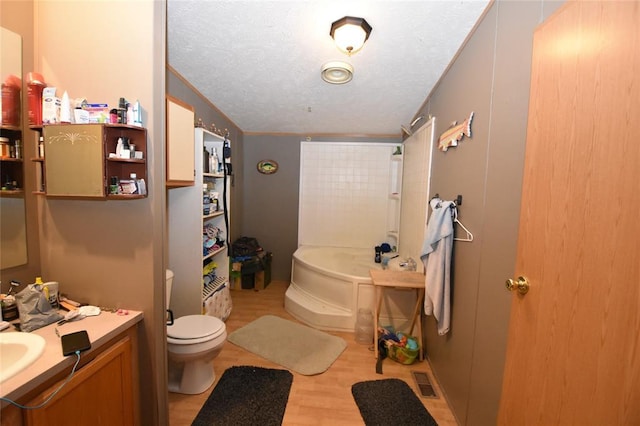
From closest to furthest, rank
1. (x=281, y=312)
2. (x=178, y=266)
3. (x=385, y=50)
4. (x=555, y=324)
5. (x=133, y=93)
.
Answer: (x=555, y=324) → (x=133, y=93) → (x=385, y=50) → (x=178, y=266) → (x=281, y=312)

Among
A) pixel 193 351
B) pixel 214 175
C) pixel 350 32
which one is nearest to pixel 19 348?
pixel 193 351

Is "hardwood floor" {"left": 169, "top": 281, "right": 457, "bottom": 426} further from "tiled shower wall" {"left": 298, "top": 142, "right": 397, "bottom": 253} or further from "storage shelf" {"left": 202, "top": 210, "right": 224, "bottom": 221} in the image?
"tiled shower wall" {"left": 298, "top": 142, "right": 397, "bottom": 253}

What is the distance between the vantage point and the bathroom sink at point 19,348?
88cm

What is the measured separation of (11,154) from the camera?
1.14 meters

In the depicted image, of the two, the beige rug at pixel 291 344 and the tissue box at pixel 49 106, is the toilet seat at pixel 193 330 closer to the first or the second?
the beige rug at pixel 291 344

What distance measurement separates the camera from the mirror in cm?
111

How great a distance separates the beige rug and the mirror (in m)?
1.71

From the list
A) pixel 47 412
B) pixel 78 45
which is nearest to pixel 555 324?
pixel 47 412

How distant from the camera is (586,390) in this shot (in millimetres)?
709

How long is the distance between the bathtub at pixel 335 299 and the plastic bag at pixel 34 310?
2.07 meters

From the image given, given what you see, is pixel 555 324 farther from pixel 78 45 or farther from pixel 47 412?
pixel 78 45

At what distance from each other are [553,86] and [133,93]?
1.68 metres

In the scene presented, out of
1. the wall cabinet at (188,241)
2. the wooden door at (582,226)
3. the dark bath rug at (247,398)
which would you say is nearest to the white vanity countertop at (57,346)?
the dark bath rug at (247,398)

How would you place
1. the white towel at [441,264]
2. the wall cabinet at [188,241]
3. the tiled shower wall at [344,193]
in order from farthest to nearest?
1. the tiled shower wall at [344,193]
2. the wall cabinet at [188,241]
3. the white towel at [441,264]
